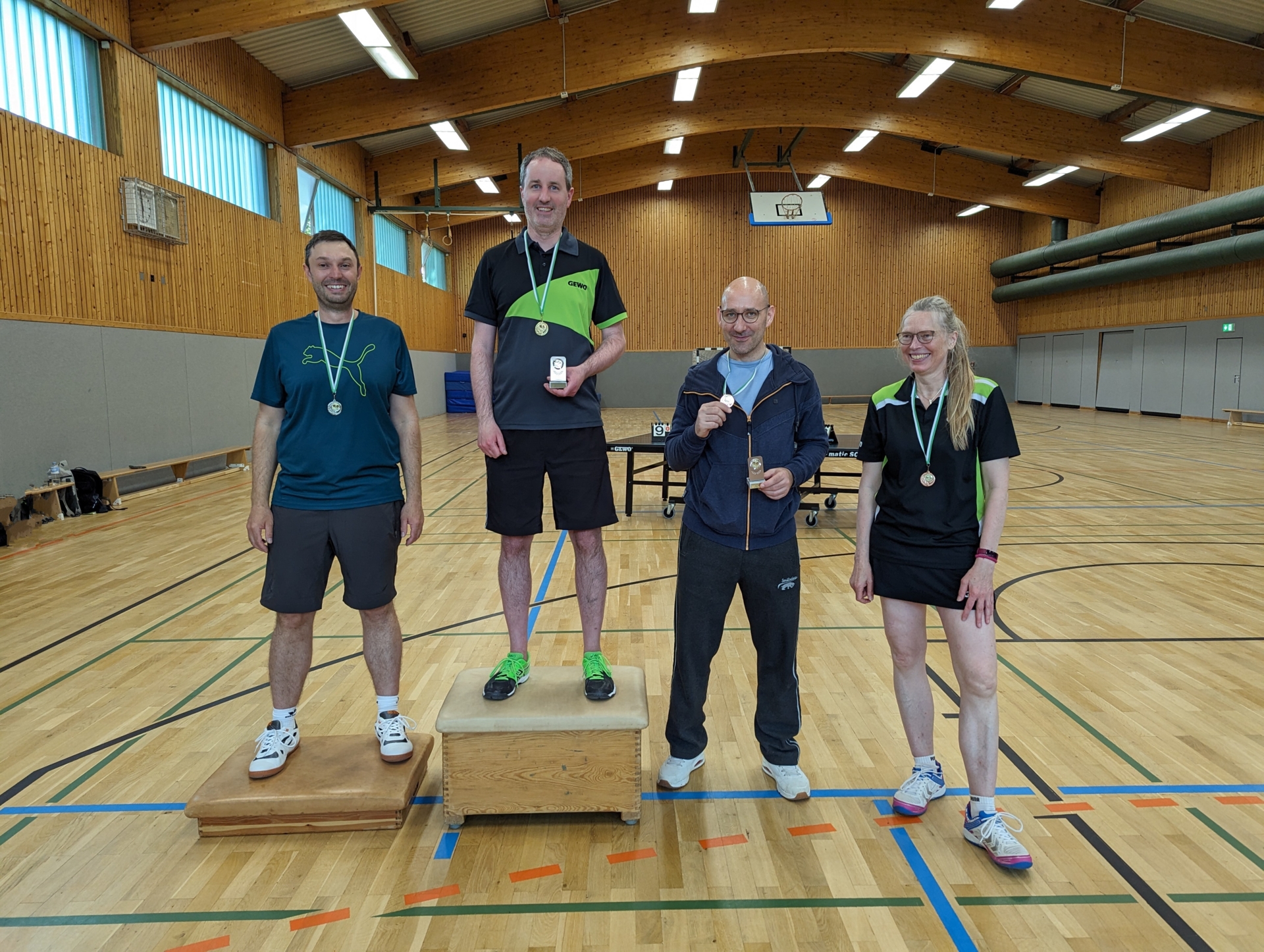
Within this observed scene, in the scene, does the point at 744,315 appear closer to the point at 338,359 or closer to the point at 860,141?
the point at 338,359

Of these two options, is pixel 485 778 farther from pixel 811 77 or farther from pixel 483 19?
pixel 811 77

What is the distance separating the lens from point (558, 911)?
2168mm

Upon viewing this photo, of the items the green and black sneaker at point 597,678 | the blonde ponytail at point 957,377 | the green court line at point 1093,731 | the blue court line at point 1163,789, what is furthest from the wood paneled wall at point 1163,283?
the green and black sneaker at point 597,678

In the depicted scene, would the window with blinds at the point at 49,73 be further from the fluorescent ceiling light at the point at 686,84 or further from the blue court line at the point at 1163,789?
the blue court line at the point at 1163,789

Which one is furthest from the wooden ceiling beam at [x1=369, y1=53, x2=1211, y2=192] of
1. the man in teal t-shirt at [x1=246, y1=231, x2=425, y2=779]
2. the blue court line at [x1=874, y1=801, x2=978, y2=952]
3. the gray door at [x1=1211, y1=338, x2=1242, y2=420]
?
the blue court line at [x1=874, y1=801, x2=978, y2=952]

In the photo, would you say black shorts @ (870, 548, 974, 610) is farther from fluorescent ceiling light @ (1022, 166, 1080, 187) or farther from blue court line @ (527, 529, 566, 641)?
fluorescent ceiling light @ (1022, 166, 1080, 187)

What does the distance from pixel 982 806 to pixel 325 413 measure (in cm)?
231

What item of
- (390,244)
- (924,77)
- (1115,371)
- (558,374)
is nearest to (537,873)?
(558,374)

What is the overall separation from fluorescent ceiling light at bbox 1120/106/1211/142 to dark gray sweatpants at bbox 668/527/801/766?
51.1 feet

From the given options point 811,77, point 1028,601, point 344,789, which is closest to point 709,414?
point 344,789

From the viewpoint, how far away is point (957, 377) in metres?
2.42

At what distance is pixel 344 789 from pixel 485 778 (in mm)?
446

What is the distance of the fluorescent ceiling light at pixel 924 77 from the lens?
43.7 ft

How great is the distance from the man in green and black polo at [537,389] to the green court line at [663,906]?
2.07ft
